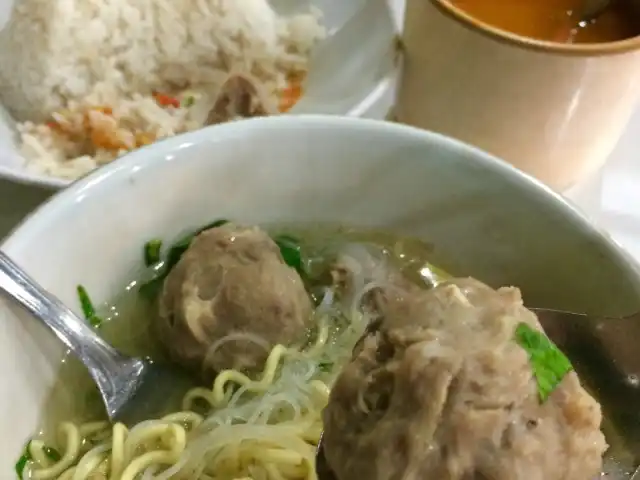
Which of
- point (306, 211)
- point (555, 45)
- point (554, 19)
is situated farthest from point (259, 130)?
point (554, 19)

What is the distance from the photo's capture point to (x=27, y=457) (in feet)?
2.47

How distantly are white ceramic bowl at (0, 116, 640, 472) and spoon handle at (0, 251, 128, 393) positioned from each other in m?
0.02

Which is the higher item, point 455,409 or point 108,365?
point 455,409

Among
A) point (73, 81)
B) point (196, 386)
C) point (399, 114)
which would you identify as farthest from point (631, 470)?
point (73, 81)

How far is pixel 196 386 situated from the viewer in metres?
0.86

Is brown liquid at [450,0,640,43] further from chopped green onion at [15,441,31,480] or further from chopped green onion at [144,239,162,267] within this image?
chopped green onion at [15,441,31,480]

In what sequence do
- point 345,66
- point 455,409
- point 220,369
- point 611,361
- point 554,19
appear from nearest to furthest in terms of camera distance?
point 455,409 < point 611,361 < point 220,369 < point 554,19 < point 345,66

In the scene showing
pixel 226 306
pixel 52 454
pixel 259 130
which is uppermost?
pixel 259 130

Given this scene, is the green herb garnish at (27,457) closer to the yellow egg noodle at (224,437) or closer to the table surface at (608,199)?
the yellow egg noodle at (224,437)

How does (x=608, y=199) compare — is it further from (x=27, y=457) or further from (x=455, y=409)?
(x=27, y=457)

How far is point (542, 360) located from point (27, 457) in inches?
18.3

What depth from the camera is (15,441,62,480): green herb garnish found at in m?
0.74

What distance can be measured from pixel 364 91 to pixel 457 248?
421 millimetres

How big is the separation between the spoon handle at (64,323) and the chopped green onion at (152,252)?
12 cm
